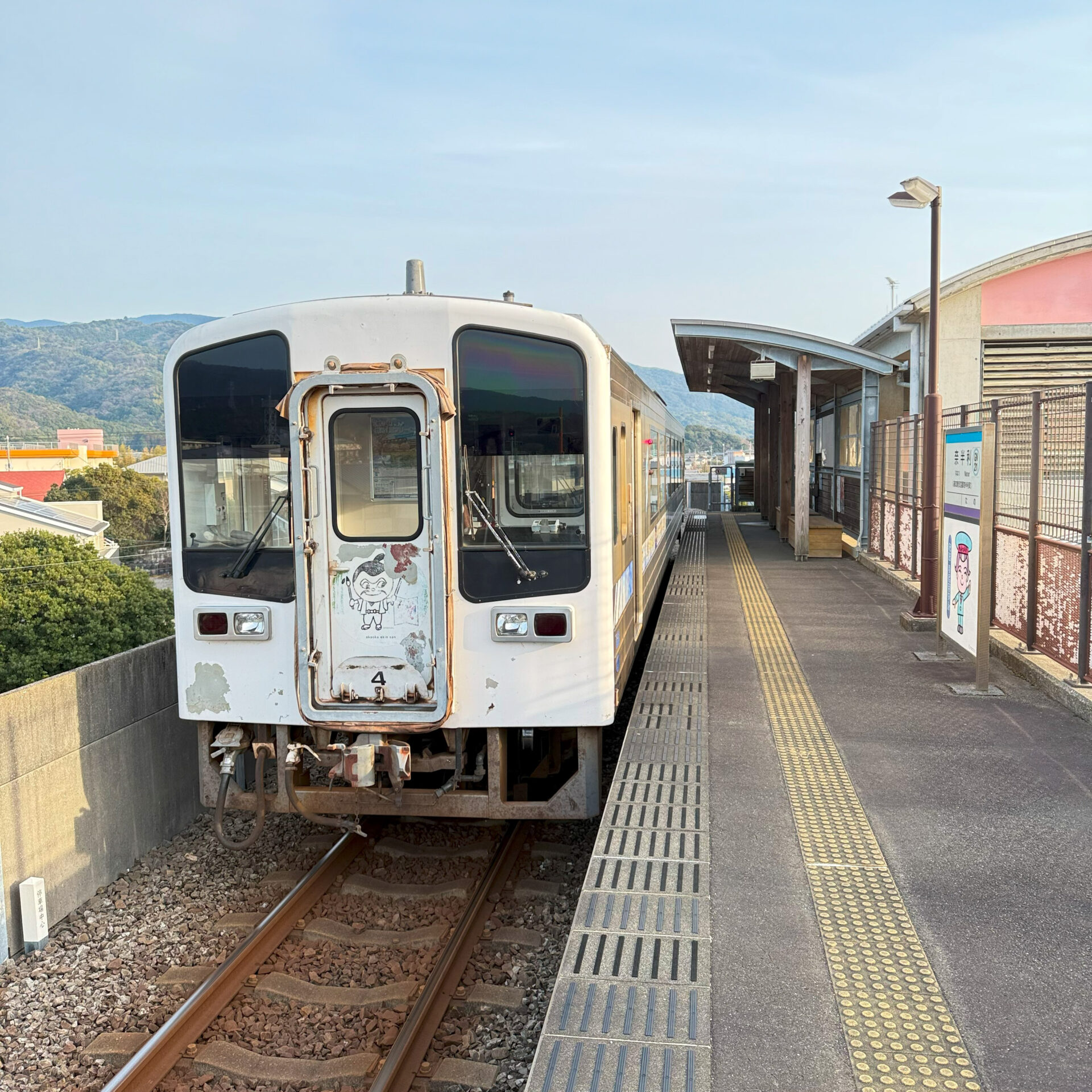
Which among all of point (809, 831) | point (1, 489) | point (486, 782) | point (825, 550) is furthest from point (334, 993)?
point (1, 489)

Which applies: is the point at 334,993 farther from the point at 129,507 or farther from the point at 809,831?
the point at 129,507

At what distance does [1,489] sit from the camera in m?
63.3

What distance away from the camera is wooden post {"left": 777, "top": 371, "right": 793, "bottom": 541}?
20031 mm

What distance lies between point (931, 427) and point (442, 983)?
8440 mm

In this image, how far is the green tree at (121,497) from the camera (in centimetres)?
6800

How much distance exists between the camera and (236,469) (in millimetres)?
5145

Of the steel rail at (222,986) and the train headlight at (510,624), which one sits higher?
the train headlight at (510,624)

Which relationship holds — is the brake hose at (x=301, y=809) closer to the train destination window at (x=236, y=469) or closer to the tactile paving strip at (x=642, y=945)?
the train destination window at (x=236, y=469)

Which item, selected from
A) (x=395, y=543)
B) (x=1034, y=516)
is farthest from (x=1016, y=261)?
(x=395, y=543)

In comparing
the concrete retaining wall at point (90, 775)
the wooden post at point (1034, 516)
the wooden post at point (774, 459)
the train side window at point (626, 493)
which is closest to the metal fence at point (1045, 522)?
the wooden post at point (1034, 516)

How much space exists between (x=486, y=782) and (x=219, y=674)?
56.0 inches

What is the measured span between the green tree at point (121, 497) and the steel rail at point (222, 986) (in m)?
65.1

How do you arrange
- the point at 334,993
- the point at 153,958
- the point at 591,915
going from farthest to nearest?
the point at 153,958 < the point at 334,993 < the point at 591,915

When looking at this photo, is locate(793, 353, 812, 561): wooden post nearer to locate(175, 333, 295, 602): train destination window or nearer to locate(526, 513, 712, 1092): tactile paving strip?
locate(526, 513, 712, 1092): tactile paving strip
